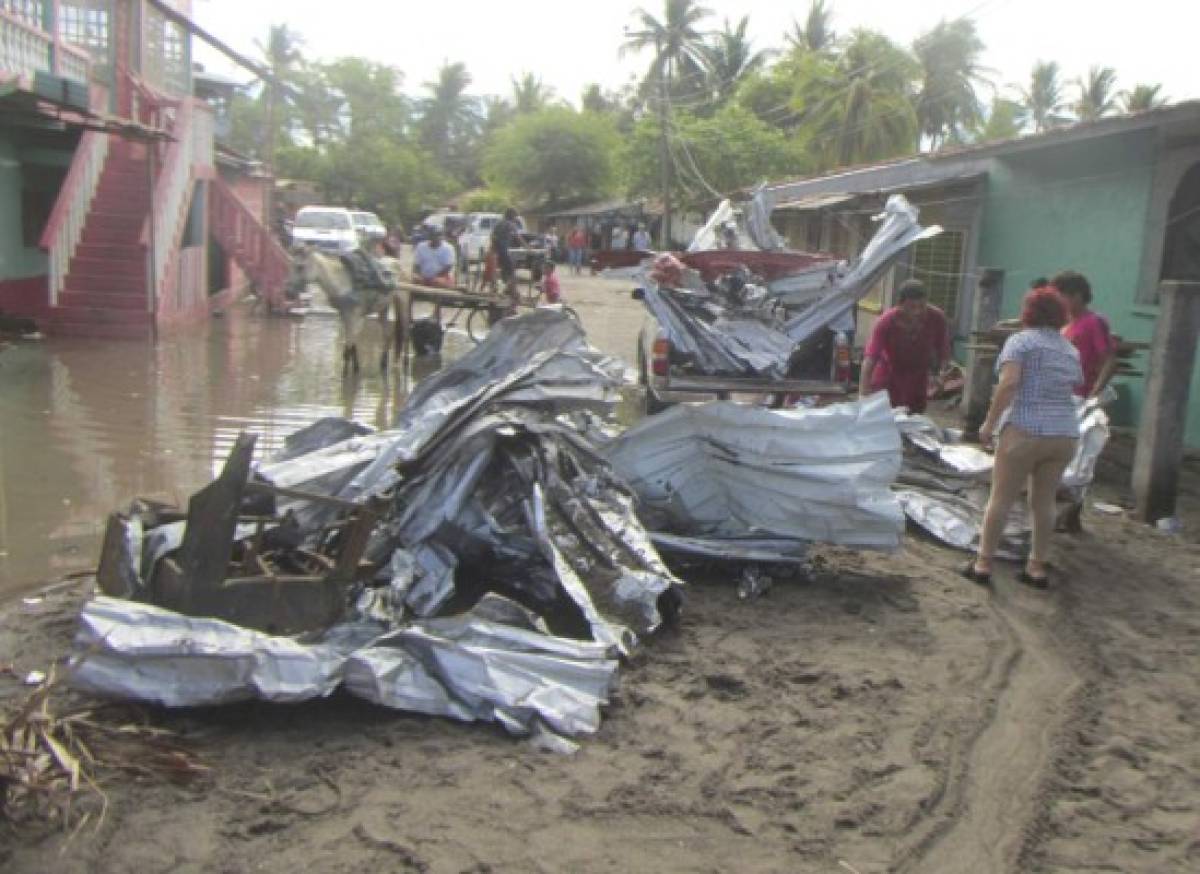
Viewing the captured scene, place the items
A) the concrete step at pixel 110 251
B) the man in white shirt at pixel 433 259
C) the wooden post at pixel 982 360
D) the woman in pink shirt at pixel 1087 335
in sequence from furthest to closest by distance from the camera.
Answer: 1. the concrete step at pixel 110 251
2. the man in white shirt at pixel 433 259
3. the wooden post at pixel 982 360
4. the woman in pink shirt at pixel 1087 335

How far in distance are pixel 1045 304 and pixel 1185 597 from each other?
178cm

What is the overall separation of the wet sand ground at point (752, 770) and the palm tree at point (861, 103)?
3051 cm

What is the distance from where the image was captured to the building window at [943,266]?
49.8 feet

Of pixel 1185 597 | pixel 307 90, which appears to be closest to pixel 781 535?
pixel 1185 597

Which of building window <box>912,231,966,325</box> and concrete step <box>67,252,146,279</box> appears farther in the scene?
concrete step <box>67,252,146,279</box>

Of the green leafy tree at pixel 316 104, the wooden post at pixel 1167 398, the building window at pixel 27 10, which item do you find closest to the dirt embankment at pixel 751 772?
the wooden post at pixel 1167 398

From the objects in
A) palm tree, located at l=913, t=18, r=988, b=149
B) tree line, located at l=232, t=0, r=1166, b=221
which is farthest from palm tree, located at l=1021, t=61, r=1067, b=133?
palm tree, located at l=913, t=18, r=988, b=149

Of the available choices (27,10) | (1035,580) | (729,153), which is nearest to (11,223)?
(27,10)

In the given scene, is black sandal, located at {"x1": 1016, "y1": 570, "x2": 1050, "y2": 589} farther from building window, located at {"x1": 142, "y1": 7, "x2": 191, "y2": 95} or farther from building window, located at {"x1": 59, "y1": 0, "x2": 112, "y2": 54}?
building window, located at {"x1": 142, "y1": 7, "x2": 191, "y2": 95}

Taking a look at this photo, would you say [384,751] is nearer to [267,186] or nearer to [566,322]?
[566,322]

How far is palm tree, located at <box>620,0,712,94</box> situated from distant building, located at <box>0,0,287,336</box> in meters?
30.5

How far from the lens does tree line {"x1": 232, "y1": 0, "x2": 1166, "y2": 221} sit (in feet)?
113

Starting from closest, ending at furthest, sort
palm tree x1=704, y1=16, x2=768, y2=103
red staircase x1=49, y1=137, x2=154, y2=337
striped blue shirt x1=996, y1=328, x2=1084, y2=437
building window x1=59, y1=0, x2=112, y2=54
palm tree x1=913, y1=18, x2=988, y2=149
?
striped blue shirt x1=996, y1=328, x2=1084, y2=437 → red staircase x1=49, y1=137, x2=154, y2=337 → building window x1=59, y1=0, x2=112, y2=54 → palm tree x1=913, y1=18, x2=988, y2=149 → palm tree x1=704, y1=16, x2=768, y2=103

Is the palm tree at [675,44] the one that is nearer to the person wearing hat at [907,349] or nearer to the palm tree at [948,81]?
the palm tree at [948,81]
